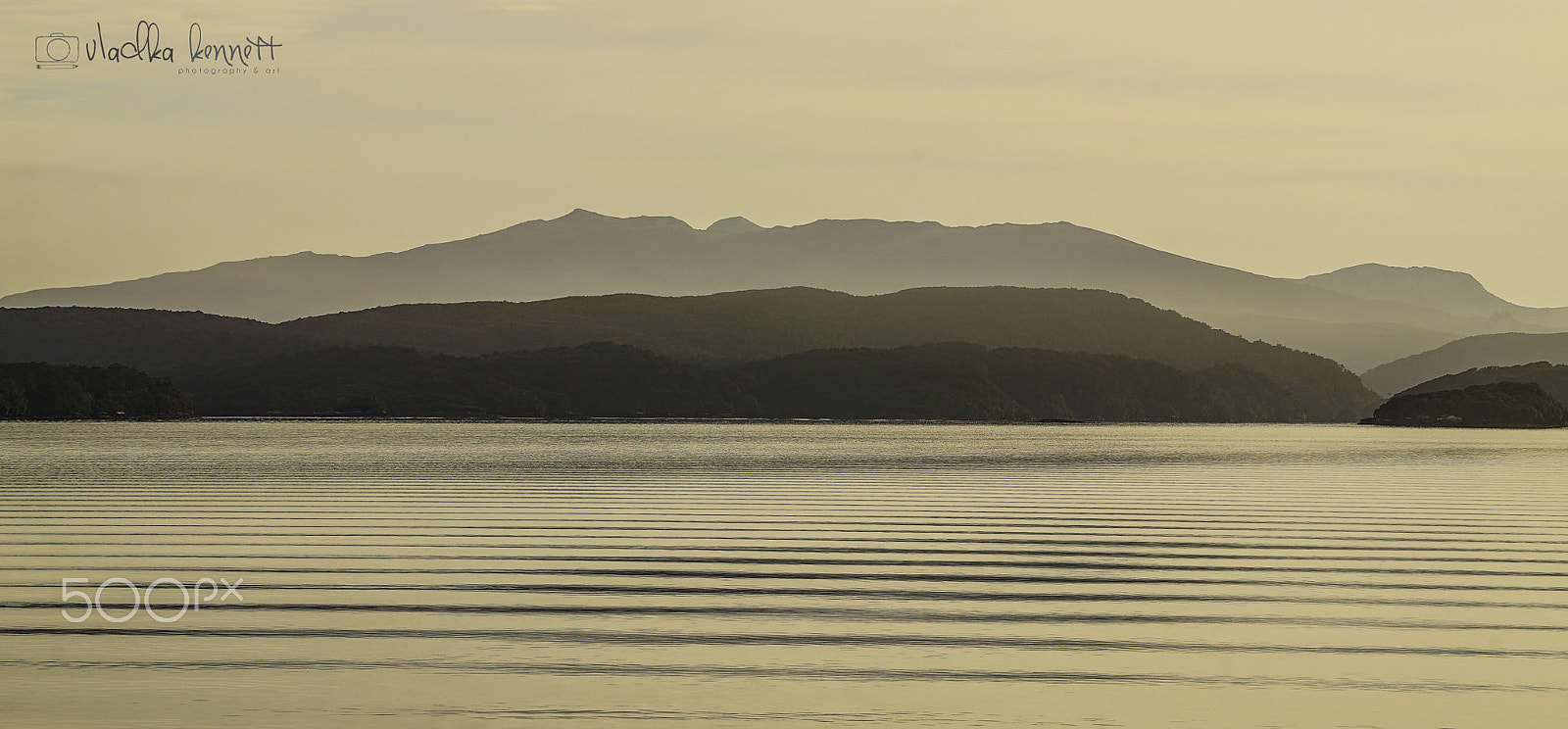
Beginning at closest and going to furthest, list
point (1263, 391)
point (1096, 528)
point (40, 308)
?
point (1096, 528) < point (40, 308) < point (1263, 391)

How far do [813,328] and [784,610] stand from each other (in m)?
176

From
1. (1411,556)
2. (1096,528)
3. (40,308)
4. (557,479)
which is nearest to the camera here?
(1411,556)

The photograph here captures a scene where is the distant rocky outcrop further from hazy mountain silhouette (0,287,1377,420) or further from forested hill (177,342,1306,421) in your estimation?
hazy mountain silhouette (0,287,1377,420)

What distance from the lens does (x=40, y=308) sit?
158 meters

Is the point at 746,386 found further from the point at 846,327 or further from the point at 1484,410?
the point at 1484,410

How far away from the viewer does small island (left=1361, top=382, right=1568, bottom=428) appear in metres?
123

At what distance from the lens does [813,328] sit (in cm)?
18700

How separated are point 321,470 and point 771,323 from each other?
155454mm

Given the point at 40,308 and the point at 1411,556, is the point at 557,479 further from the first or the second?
the point at 40,308

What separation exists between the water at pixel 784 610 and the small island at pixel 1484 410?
106 m

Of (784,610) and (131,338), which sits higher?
(131,338)

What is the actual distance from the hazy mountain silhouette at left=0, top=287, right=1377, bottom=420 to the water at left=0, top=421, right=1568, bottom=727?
15148 cm

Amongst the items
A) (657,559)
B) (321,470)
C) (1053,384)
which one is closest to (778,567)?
(657,559)

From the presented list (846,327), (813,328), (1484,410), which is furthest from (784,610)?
(846,327)
